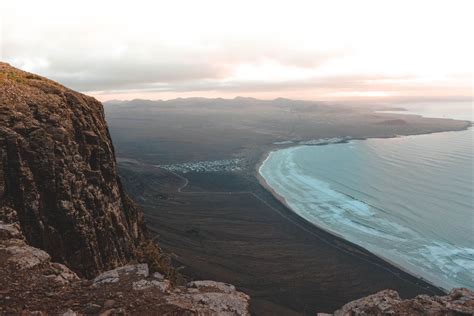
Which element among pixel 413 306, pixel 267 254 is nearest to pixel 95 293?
pixel 413 306

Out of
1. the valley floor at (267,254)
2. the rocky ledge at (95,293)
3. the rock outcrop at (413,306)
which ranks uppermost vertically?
the rocky ledge at (95,293)

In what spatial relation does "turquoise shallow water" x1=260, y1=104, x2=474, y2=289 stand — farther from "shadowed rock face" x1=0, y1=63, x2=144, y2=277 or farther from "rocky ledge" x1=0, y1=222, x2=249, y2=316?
"rocky ledge" x1=0, y1=222, x2=249, y2=316

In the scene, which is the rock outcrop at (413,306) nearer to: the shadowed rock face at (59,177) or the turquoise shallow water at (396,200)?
the shadowed rock face at (59,177)

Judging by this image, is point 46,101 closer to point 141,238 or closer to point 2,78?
point 2,78

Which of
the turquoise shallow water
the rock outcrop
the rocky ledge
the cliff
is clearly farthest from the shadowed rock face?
the turquoise shallow water

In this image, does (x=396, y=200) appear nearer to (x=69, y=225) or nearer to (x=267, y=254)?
(x=267, y=254)

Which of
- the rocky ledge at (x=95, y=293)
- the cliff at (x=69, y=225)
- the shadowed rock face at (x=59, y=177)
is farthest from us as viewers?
the shadowed rock face at (x=59, y=177)

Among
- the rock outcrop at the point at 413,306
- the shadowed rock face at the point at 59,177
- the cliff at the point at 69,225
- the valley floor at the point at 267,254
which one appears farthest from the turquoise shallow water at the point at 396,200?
the shadowed rock face at the point at 59,177
